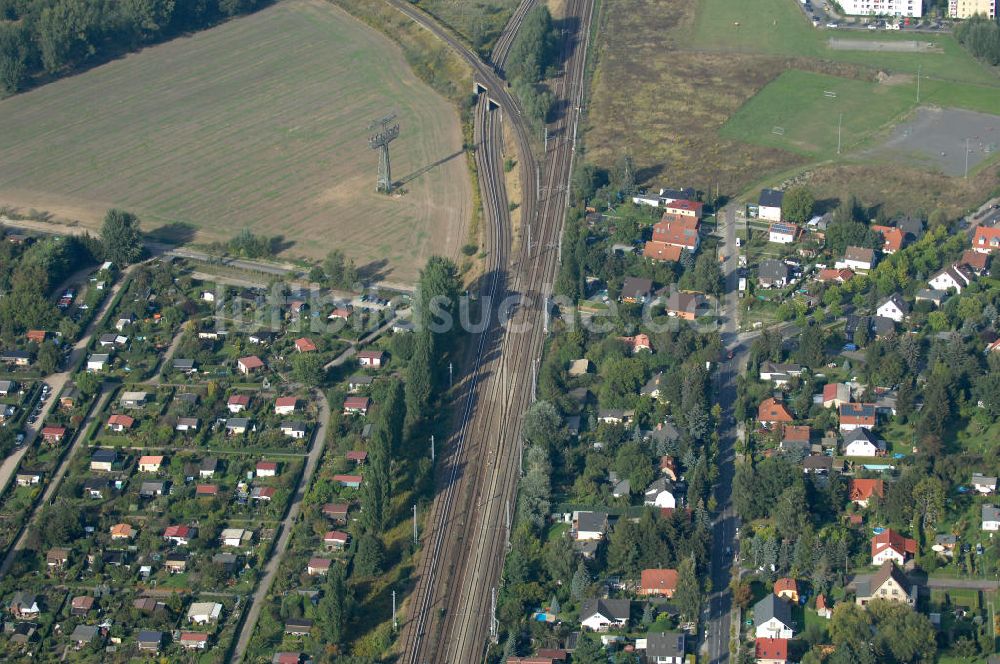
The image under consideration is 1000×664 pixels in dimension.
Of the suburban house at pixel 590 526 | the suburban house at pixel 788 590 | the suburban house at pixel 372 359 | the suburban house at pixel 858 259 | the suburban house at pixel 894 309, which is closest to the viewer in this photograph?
A: the suburban house at pixel 788 590

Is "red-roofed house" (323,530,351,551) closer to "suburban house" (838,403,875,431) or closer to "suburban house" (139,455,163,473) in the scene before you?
Answer: "suburban house" (139,455,163,473)

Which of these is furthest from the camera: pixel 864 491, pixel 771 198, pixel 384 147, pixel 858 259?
pixel 384 147

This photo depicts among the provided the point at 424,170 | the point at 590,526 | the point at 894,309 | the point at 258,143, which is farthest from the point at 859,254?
the point at 258,143

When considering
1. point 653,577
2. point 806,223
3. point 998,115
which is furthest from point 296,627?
point 998,115

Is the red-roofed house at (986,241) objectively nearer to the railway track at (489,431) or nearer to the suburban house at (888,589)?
the railway track at (489,431)

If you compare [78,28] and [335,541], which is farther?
[78,28]

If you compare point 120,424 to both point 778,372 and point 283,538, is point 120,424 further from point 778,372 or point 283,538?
point 778,372

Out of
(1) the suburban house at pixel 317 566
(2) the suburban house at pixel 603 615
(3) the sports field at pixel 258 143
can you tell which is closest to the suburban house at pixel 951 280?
(3) the sports field at pixel 258 143
